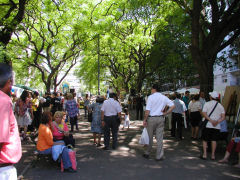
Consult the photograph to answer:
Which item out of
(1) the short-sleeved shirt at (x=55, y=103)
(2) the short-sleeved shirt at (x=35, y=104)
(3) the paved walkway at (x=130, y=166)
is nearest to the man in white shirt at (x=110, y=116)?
(3) the paved walkway at (x=130, y=166)

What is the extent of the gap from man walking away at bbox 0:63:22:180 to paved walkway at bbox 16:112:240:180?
3.14 meters

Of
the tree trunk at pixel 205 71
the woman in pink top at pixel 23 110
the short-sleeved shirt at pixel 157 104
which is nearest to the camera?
the short-sleeved shirt at pixel 157 104

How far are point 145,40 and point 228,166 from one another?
18045 mm

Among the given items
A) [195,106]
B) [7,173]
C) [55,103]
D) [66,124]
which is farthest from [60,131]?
[55,103]

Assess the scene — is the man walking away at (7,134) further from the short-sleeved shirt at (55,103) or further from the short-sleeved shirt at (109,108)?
the short-sleeved shirt at (55,103)

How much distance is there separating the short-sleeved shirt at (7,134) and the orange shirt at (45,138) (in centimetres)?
361

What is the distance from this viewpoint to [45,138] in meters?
5.75

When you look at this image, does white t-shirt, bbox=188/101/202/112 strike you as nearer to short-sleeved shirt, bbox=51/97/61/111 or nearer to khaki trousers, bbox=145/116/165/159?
khaki trousers, bbox=145/116/165/159

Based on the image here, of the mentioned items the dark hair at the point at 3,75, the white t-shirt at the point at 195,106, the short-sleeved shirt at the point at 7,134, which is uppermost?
the dark hair at the point at 3,75

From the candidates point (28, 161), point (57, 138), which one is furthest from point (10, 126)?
point (28, 161)

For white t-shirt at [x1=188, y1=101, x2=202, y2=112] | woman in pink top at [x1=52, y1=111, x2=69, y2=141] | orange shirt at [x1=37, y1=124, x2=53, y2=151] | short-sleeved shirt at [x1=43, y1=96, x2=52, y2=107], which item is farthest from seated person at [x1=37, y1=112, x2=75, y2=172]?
short-sleeved shirt at [x1=43, y1=96, x2=52, y2=107]

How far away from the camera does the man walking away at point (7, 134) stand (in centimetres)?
200

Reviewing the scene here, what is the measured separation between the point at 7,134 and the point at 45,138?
12.8ft

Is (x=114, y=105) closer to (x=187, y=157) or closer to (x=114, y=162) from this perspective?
(x=114, y=162)
